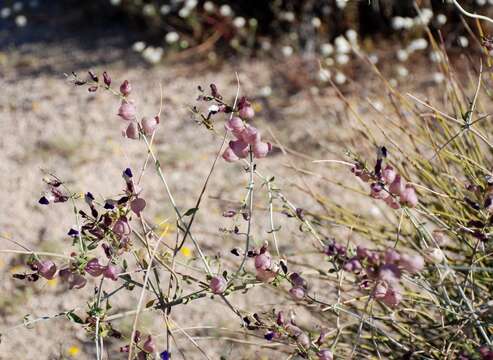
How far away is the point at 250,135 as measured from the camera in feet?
4.35

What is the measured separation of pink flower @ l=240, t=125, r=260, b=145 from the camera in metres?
1.32

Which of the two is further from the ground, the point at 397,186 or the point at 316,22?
the point at 397,186

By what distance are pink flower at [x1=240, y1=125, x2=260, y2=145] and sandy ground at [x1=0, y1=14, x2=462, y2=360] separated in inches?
43.3

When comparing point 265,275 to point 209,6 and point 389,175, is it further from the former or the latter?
point 209,6

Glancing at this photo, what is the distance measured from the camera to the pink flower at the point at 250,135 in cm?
132

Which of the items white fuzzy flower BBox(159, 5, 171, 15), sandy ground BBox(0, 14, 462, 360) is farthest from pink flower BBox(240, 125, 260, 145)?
white fuzzy flower BBox(159, 5, 171, 15)

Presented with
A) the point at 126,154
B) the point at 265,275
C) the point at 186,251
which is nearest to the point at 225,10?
the point at 126,154

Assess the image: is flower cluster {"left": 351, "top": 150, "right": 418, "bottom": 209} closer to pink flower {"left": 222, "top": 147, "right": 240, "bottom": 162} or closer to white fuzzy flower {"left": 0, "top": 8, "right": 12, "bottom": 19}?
pink flower {"left": 222, "top": 147, "right": 240, "bottom": 162}

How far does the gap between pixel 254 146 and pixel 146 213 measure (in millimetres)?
2031

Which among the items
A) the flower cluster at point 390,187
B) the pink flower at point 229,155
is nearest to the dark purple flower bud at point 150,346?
the pink flower at point 229,155

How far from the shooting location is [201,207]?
3.33 m

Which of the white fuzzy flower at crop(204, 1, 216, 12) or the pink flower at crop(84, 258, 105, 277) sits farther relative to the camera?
the white fuzzy flower at crop(204, 1, 216, 12)

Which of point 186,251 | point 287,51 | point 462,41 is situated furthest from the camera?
point 287,51

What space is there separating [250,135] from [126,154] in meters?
1.99
